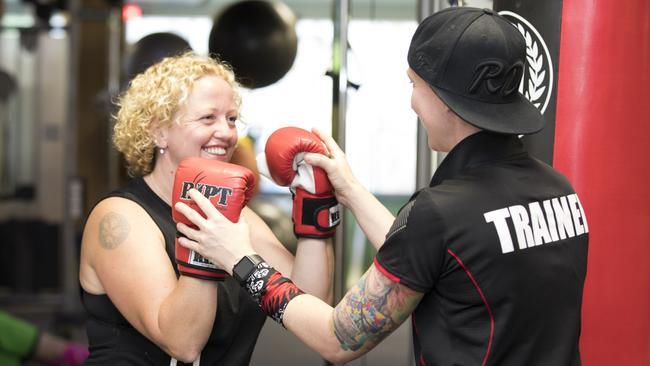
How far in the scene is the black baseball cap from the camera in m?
1.41

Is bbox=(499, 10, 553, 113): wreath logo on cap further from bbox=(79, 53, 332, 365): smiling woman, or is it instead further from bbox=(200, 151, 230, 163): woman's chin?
bbox=(200, 151, 230, 163): woman's chin

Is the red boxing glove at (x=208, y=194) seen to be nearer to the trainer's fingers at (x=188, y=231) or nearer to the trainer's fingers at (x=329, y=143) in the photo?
the trainer's fingers at (x=188, y=231)

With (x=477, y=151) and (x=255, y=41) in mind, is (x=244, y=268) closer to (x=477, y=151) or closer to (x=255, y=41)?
(x=477, y=151)

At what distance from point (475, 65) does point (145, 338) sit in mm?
1015

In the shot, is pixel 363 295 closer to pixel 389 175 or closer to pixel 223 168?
pixel 223 168

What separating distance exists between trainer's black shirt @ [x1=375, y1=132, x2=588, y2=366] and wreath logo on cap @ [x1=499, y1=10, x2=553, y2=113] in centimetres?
55

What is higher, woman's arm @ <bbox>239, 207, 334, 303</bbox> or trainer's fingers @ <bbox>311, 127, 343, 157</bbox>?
trainer's fingers @ <bbox>311, 127, 343, 157</bbox>

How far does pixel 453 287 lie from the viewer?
1400 millimetres

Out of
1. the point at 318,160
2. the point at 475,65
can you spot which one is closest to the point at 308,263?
the point at 318,160

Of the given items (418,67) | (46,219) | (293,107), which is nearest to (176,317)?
(418,67)

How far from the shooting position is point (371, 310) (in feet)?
4.74

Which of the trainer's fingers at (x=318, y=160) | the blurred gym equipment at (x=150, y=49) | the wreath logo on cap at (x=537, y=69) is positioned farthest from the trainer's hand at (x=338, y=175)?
the blurred gym equipment at (x=150, y=49)

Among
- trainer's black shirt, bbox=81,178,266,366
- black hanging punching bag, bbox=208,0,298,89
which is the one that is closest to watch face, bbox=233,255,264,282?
trainer's black shirt, bbox=81,178,266,366

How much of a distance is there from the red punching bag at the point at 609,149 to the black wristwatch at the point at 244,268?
2.89ft
